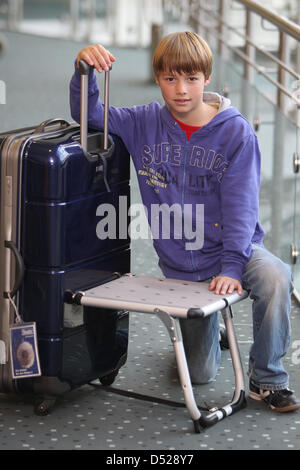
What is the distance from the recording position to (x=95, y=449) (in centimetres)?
196

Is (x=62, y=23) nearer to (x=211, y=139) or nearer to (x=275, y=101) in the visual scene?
(x=275, y=101)

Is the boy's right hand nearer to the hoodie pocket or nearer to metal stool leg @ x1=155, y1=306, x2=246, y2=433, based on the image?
the hoodie pocket

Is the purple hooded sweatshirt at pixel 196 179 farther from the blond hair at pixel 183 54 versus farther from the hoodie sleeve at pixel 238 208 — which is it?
the blond hair at pixel 183 54

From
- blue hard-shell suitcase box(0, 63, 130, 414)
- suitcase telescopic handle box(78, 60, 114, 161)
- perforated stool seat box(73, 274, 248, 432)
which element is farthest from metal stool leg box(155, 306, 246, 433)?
suitcase telescopic handle box(78, 60, 114, 161)

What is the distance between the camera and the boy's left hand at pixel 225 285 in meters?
2.08

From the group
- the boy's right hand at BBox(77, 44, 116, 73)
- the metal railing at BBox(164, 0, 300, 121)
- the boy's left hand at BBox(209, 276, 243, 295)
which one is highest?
the boy's right hand at BBox(77, 44, 116, 73)

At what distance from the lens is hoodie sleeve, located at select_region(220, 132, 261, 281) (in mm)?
2156

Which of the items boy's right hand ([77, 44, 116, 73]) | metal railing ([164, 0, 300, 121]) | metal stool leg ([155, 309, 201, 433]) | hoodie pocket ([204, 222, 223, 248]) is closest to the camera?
metal stool leg ([155, 309, 201, 433])

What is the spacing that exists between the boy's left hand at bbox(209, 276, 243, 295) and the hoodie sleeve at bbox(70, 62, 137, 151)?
395 mm

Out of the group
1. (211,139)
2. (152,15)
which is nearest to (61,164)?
(211,139)

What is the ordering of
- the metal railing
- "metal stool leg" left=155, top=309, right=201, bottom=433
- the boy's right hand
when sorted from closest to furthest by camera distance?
"metal stool leg" left=155, top=309, right=201, bottom=433
the boy's right hand
the metal railing

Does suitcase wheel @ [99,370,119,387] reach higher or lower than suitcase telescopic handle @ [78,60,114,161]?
lower

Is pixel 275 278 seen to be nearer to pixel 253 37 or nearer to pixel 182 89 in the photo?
pixel 182 89

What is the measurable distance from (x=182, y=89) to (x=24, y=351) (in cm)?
68
